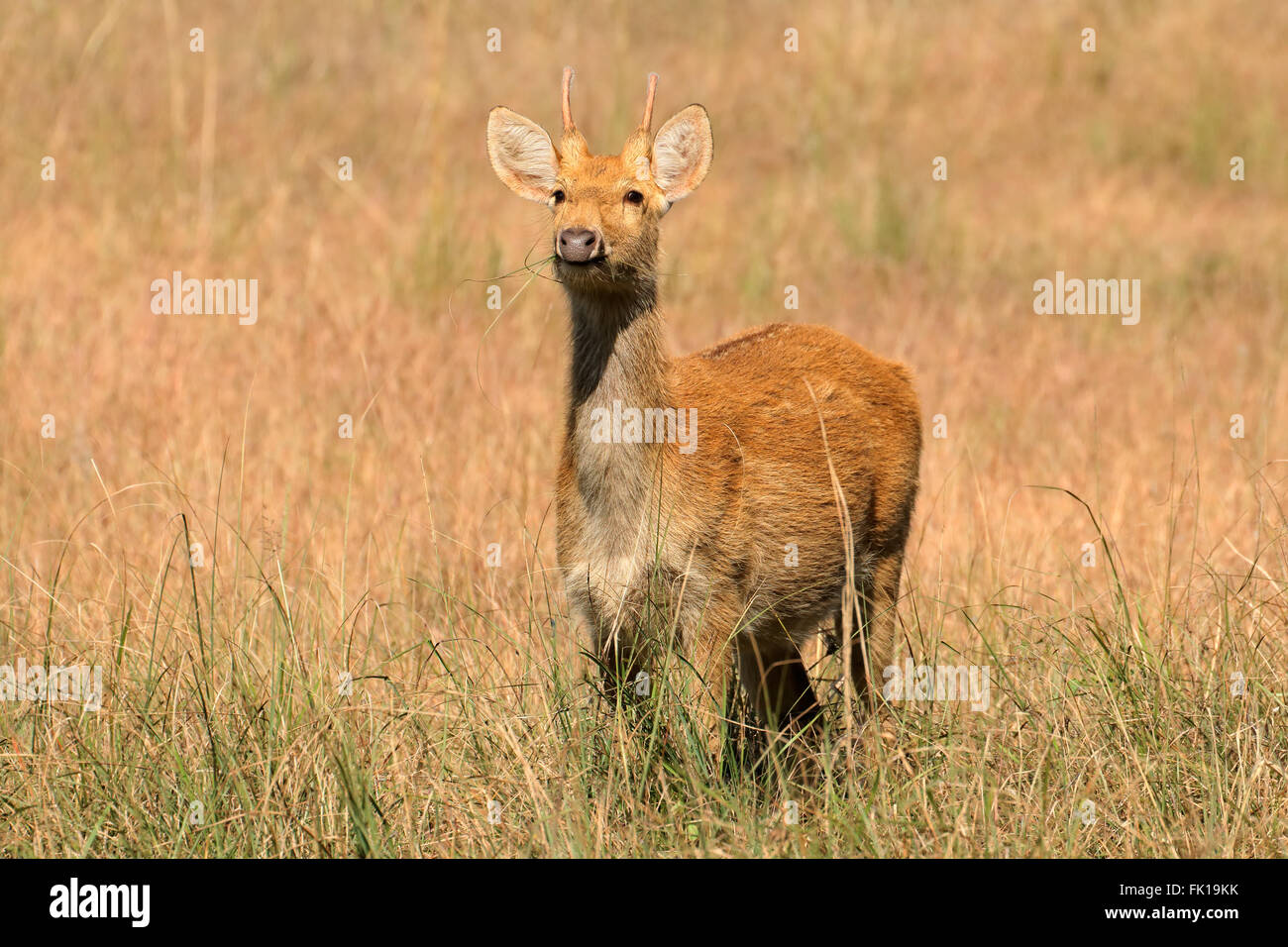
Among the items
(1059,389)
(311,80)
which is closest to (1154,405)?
(1059,389)

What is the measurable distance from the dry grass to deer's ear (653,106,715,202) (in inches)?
59.0

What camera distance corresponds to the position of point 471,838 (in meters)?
4.13

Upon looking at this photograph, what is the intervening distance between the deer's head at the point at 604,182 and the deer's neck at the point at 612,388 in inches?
4.6

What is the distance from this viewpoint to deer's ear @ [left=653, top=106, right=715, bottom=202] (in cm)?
532

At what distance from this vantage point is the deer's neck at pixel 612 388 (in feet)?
16.7

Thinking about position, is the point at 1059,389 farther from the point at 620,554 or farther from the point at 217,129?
the point at 217,129

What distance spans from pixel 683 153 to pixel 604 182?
408 mm
